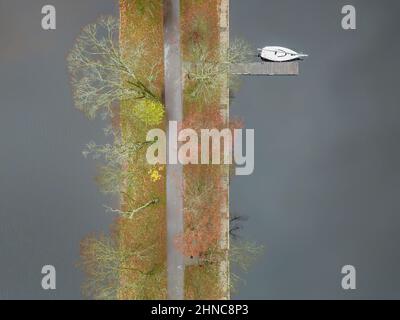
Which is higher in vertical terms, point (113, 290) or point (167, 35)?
point (167, 35)

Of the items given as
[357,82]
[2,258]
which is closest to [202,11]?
[357,82]

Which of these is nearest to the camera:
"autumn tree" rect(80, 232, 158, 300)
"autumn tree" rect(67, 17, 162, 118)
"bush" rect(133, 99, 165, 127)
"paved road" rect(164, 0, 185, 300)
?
"autumn tree" rect(67, 17, 162, 118)

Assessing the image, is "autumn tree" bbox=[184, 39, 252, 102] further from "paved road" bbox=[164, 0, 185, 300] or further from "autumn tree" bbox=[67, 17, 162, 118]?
"autumn tree" bbox=[67, 17, 162, 118]

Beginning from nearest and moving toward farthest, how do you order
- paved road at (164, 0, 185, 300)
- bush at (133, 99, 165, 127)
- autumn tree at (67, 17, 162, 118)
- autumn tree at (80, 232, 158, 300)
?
autumn tree at (67, 17, 162, 118) < bush at (133, 99, 165, 127) < autumn tree at (80, 232, 158, 300) < paved road at (164, 0, 185, 300)

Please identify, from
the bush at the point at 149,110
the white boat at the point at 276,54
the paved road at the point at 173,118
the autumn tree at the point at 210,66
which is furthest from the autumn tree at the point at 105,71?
the white boat at the point at 276,54

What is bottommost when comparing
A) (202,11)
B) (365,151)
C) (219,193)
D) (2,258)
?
(2,258)

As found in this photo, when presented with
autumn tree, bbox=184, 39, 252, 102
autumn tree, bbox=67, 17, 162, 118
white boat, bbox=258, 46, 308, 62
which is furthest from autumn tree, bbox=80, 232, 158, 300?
white boat, bbox=258, 46, 308, 62

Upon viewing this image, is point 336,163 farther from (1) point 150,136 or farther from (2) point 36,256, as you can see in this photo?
(2) point 36,256

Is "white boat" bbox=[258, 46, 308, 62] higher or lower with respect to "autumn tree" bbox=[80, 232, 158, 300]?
higher
